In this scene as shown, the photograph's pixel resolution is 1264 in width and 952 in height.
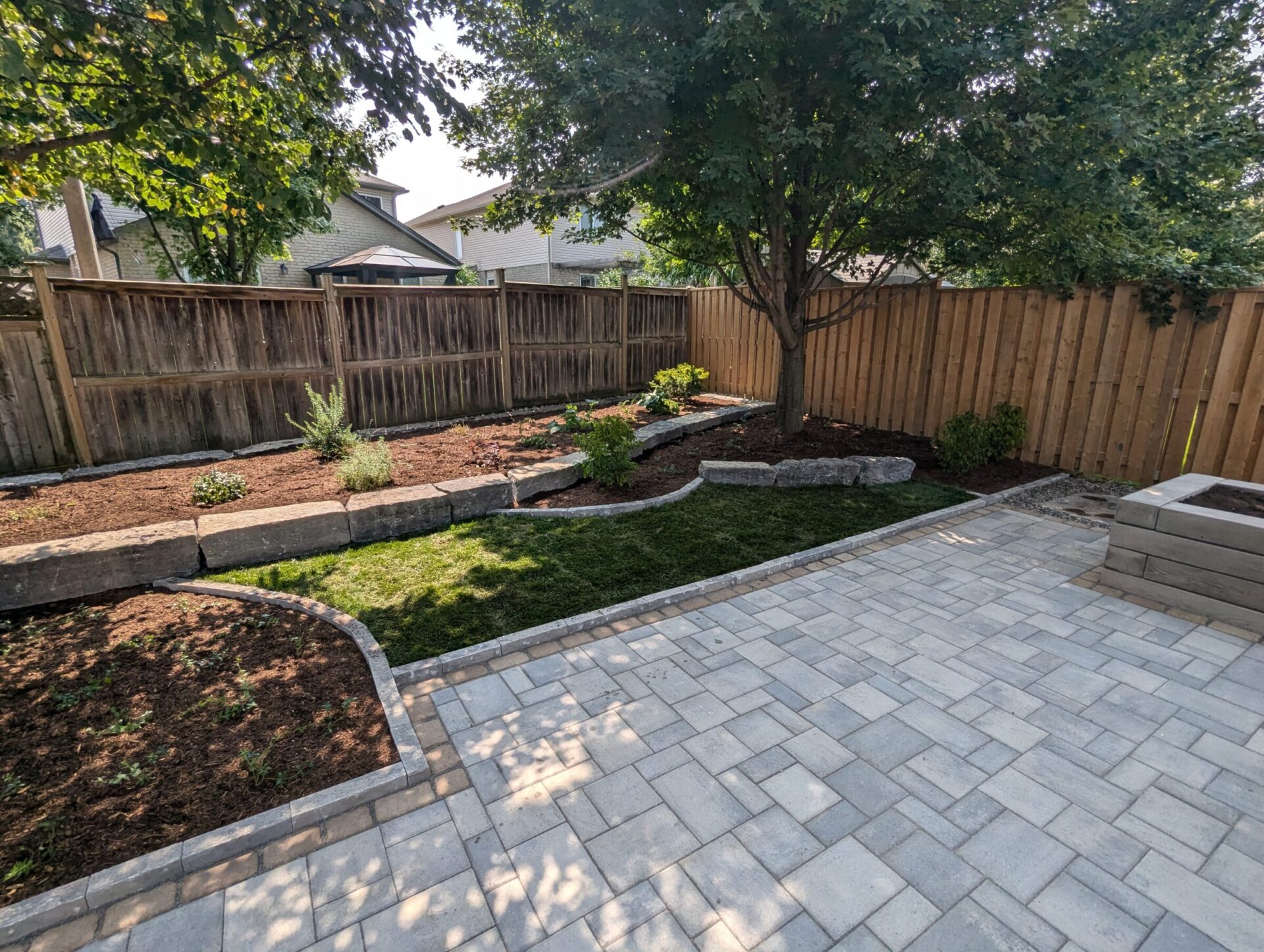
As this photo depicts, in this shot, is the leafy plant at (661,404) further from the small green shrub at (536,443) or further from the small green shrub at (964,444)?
the small green shrub at (964,444)

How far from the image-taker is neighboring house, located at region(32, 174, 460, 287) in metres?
12.9

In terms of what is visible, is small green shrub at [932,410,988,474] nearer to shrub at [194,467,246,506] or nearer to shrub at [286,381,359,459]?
shrub at [286,381,359,459]

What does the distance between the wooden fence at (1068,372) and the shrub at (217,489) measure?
287 inches

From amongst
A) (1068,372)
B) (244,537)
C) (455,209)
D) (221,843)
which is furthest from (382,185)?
(221,843)

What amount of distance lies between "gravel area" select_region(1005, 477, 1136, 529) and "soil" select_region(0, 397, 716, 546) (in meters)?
4.62

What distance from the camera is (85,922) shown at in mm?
1768

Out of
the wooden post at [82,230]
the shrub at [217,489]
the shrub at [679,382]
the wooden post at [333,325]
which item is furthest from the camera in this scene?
the shrub at [679,382]

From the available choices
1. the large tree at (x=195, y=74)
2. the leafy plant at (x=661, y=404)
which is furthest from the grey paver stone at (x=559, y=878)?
the leafy plant at (x=661, y=404)

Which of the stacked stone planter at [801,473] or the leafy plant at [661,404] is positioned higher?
the leafy plant at [661,404]

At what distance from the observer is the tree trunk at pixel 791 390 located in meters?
7.00

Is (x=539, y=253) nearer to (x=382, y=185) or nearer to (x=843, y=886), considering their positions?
(x=382, y=185)

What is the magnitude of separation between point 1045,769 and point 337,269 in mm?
14203

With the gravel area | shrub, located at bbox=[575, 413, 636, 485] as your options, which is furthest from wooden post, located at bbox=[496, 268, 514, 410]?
→ the gravel area

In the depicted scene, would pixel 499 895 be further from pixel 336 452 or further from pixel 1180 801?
pixel 336 452
